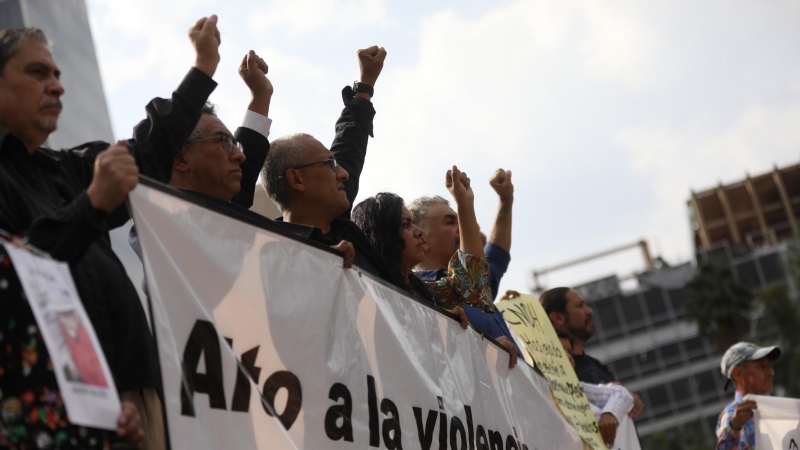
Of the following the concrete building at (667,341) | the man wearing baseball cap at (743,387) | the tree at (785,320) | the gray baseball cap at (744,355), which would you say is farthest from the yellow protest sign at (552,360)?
the concrete building at (667,341)

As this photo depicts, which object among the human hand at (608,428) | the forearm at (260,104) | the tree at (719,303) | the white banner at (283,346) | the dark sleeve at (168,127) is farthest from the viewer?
the tree at (719,303)

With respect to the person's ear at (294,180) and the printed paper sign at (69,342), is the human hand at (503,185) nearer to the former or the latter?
the person's ear at (294,180)

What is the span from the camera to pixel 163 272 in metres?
2.71

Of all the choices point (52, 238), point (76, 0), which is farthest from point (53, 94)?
point (76, 0)

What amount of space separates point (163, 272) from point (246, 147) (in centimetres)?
177

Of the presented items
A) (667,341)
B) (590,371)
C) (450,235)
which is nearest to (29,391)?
(450,235)

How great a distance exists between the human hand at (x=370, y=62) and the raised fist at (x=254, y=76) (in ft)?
2.89

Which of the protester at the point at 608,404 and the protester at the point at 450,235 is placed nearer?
the protester at the point at 450,235

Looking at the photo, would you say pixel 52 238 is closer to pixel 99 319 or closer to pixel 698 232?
pixel 99 319

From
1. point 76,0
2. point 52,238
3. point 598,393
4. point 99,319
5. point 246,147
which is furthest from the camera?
point 76,0

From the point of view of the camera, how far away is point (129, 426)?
7.42 feet

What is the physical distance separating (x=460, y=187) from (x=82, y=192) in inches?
97.3

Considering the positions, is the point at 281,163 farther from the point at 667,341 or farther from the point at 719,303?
the point at 667,341

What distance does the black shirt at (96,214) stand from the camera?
2.46 m
